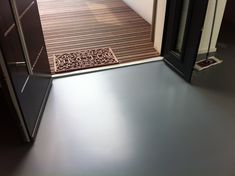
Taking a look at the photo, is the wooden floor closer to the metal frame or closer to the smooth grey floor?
the smooth grey floor

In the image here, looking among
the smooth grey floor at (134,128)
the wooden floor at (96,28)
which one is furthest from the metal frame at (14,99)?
the wooden floor at (96,28)

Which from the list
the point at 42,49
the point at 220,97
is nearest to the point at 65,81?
the point at 42,49

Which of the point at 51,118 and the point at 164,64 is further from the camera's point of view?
the point at 164,64

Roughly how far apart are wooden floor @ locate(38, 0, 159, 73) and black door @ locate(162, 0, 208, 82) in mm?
326

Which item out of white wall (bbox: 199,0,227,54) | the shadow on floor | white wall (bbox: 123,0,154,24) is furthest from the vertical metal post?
white wall (bbox: 123,0,154,24)

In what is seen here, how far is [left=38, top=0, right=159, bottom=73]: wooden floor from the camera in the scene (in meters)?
2.82

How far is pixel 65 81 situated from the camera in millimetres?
2285

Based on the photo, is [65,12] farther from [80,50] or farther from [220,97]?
[220,97]

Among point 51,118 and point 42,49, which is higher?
point 42,49

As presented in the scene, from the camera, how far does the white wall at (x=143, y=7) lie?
3.30m

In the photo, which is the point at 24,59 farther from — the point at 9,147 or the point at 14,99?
the point at 9,147

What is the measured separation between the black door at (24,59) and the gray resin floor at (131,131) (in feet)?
0.55

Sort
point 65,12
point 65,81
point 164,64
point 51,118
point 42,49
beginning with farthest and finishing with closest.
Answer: point 65,12 → point 164,64 → point 65,81 → point 42,49 → point 51,118

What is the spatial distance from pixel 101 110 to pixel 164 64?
98 centimetres
